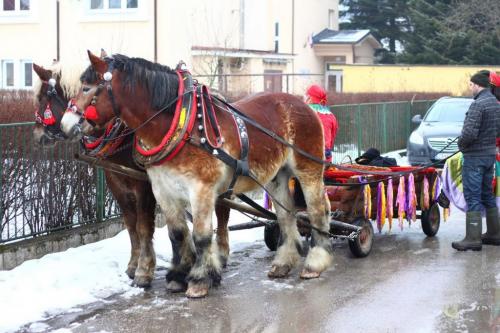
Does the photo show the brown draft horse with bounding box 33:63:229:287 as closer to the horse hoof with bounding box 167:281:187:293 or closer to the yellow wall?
the horse hoof with bounding box 167:281:187:293

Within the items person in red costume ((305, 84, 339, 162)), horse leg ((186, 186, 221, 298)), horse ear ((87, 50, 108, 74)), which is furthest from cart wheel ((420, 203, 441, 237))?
horse ear ((87, 50, 108, 74))

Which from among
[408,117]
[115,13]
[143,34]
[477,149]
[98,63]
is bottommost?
[477,149]

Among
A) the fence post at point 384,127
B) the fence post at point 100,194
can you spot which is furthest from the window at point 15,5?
the fence post at point 100,194

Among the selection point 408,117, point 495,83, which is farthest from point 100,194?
point 408,117

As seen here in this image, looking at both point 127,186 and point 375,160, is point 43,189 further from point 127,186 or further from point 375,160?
point 375,160

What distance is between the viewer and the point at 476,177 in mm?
9617

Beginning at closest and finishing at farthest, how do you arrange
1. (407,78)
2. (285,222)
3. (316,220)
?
(316,220), (285,222), (407,78)

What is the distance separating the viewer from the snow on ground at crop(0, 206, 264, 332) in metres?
6.79

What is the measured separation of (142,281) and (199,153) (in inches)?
56.6

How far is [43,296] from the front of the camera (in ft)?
23.4

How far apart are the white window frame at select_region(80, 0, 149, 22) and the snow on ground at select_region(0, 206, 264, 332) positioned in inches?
783

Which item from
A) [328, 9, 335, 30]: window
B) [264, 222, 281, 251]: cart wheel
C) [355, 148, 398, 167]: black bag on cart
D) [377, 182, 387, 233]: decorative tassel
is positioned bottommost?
[264, 222, 281, 251]: cart wheel

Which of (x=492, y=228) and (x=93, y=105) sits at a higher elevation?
(x=93, y=105)

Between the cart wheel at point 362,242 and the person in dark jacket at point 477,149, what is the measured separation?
3.44 ft
